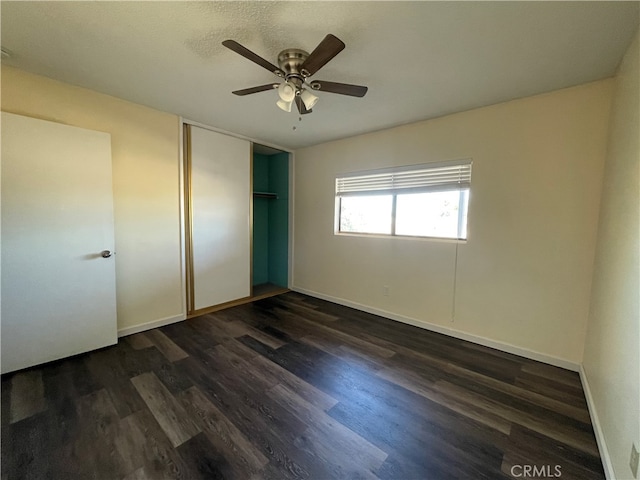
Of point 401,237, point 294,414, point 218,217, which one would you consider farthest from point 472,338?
point 218,217

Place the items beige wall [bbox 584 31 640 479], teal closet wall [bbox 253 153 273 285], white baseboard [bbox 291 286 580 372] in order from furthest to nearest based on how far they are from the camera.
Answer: teal closet wall [bbox 253 153 273 285] → white baseboard [bbox 291 286 580 372] → beige wall [bbox 584 31 640 479]

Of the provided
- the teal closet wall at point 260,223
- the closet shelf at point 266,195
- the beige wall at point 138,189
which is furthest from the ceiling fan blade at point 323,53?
the teal closet wall at point 260,223

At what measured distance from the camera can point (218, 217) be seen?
360cm

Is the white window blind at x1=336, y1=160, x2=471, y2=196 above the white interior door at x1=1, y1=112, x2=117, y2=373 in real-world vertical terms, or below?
above

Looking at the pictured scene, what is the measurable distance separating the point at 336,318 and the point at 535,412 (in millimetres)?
2080

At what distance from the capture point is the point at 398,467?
1.35 meters

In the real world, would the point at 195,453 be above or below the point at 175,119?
below

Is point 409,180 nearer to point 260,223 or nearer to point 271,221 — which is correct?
point 271,221

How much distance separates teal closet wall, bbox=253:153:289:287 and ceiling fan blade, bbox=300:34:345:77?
299cm

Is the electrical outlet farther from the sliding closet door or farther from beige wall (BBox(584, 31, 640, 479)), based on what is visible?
the sliding closet door

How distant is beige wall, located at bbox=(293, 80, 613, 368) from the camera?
217cm

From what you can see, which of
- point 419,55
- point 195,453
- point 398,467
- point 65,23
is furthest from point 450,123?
point 195,453

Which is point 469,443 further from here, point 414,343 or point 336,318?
point 336,318

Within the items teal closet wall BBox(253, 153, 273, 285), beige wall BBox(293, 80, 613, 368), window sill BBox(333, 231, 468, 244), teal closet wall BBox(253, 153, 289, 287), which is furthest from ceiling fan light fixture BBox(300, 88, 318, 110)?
teal closet wall BBox(253, 153, 273, 285)
